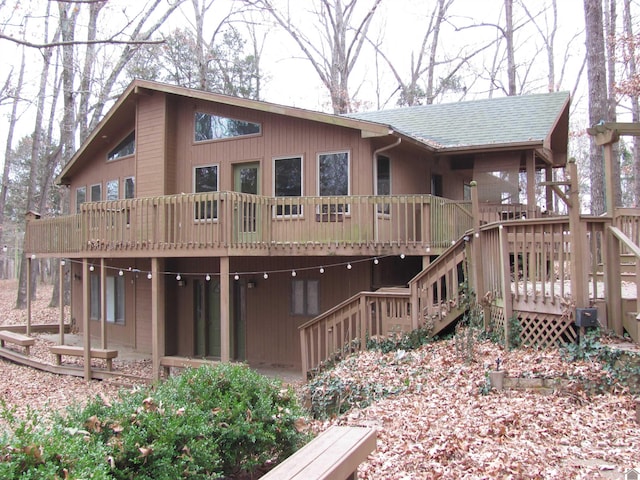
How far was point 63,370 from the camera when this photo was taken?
14.0m

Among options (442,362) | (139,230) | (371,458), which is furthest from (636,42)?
(371,458)

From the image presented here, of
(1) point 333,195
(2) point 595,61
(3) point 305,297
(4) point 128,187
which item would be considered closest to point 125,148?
(4) point 128,187

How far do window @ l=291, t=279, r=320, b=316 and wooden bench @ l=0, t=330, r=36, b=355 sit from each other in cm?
716

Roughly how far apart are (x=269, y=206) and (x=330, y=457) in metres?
9.20

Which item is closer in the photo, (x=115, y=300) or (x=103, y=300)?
(x=103, y=300)

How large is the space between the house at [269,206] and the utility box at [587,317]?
14.0ft

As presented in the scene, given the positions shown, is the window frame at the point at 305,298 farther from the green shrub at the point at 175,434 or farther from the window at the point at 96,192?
the green shrub at the point at 175,434

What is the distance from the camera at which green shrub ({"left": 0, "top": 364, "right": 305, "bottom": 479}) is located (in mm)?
2875

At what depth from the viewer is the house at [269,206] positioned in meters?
11.9

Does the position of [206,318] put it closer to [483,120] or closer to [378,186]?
[378,186]

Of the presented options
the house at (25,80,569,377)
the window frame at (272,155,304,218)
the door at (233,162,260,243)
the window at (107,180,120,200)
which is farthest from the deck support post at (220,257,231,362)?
the window at (107,180,120,200)

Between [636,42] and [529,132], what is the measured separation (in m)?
6.59

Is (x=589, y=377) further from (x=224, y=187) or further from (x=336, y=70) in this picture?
(x=336, y=70)

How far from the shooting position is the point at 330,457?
331 centimetres
